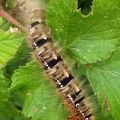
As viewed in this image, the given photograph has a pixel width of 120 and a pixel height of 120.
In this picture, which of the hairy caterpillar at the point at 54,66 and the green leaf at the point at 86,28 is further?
the hairy caterpillar at the point at 54,66

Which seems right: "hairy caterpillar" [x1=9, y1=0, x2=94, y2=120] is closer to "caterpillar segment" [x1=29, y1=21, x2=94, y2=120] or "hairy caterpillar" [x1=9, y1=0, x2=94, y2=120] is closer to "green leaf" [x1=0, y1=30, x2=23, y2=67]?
"caterpillar segment" [x1=29, y1=21, x2=94, y2=120]

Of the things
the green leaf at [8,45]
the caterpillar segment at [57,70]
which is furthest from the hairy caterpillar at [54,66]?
the green leaf at [8,45]

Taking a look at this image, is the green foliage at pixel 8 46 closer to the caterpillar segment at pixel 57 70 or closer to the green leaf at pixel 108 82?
the caterpillar segment at pixel 57 70

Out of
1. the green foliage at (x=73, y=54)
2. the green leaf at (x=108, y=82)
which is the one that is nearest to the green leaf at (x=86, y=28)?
the green foliage at (x=73, y=54)

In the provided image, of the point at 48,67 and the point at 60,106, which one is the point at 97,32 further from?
the point at 60,106

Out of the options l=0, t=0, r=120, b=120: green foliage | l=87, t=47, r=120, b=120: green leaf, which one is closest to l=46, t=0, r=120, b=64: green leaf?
l=0, t=0, r=120, b=120: green foliage

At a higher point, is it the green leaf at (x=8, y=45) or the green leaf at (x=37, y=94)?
the green leaf at (x=8, y=45)
